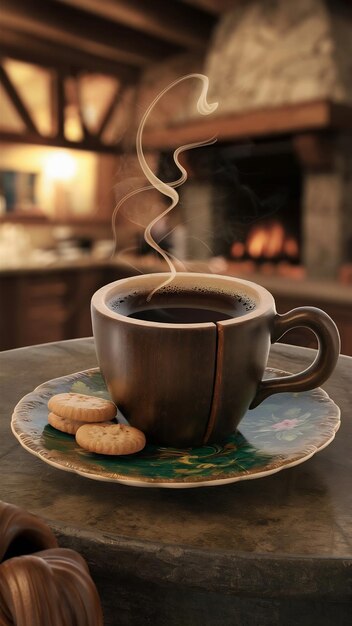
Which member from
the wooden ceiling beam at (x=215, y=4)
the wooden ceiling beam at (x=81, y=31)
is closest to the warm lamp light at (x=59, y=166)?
the wooden ceiling beam at (x=81, y=31)

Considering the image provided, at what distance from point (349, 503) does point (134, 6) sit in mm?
3810

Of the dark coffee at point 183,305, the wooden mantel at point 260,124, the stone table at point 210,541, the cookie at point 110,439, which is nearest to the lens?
the stone table at point 210,541

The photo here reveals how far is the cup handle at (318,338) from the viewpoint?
1.89 ft

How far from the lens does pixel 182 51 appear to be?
15.3 feet

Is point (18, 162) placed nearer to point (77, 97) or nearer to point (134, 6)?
point (77, 97)

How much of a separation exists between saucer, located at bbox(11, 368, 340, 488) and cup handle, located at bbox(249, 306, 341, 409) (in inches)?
1.6

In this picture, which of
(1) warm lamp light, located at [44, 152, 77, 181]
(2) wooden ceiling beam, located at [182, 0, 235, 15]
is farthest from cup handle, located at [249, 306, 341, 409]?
(1) warm lamp light, located at [44, 152, 77, 181]

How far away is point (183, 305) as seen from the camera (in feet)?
2.16

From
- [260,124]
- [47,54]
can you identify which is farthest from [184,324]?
[47,54]

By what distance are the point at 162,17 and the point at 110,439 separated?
A: 389 centimetres

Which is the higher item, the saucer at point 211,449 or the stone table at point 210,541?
the saucer at point 211,449

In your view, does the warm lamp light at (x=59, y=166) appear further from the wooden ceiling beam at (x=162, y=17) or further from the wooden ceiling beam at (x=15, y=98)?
the wooden ceiling beam at (x=162, y=17)

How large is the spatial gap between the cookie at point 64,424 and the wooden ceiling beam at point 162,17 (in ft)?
11.4

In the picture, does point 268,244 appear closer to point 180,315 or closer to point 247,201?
point 247,201
